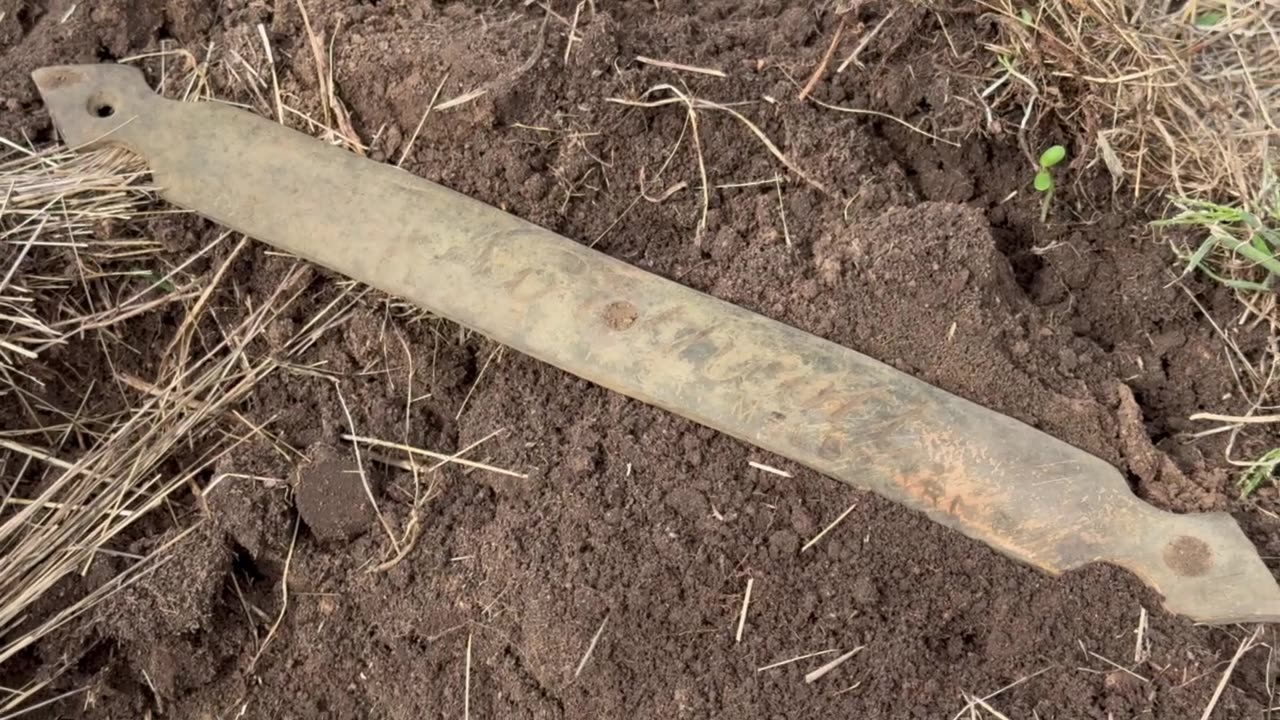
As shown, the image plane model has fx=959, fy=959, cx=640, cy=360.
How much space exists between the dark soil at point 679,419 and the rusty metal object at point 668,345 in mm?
49

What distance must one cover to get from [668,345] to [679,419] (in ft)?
0.42

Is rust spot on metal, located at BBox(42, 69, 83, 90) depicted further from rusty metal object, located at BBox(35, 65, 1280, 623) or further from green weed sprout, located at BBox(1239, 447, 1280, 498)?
green weed sprout, located at BBox(1239, 447, 1280, 498)

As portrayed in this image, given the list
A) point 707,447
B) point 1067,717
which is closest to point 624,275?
point 707,447

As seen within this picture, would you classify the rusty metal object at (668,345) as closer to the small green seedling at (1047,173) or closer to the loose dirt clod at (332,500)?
the loose dirt clod at (332,500)

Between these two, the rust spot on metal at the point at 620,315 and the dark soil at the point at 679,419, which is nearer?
the dark soil at the point at 679,419

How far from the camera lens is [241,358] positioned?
5.86ft

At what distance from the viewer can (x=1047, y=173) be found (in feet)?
6.02

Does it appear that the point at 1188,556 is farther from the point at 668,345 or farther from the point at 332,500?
the point at 332,500

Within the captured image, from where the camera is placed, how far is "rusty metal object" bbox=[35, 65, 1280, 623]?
1524mm

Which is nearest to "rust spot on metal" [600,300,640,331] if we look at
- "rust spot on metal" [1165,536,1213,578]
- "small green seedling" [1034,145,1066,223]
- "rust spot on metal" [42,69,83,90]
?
"small green seedling" [1034,145,1066,223]

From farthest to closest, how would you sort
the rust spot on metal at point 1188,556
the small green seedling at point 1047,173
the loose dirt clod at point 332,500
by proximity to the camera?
the small green seedling at point 1047,173
the loose dirt clod at point 332,500
the rust spot on metal at point 1188,556

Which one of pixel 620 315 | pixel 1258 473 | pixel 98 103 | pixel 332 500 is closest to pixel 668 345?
pixel 620 315

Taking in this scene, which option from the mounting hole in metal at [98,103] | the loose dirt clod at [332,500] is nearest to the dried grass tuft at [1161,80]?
the loose dirt clod at [332,500]

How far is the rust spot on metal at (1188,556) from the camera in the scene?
1.50 meters
